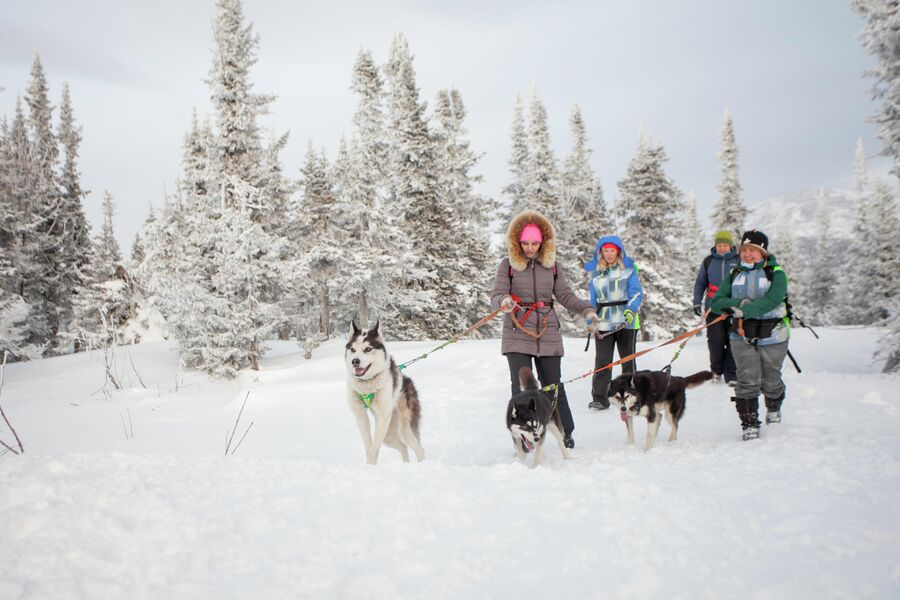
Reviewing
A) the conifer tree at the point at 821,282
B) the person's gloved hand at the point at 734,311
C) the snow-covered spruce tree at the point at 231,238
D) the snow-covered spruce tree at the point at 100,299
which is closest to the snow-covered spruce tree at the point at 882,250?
the conifer tree at the point at 821,282

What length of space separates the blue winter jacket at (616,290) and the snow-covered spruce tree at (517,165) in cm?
2409

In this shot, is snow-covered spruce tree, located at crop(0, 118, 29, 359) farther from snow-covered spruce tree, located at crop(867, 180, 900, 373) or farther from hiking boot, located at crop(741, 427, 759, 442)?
snow-covered spruce tree, located at crop(867, 180, 900, 373)

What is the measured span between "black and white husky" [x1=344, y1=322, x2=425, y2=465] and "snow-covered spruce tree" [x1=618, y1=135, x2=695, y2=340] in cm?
2366

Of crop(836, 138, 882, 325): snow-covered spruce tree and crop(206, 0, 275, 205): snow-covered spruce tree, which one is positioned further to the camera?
crop(836, 138, 882, 325): snow-covered spruce tree

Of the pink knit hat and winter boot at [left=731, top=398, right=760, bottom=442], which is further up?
the pink knit hat

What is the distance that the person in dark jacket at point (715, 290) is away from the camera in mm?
8438

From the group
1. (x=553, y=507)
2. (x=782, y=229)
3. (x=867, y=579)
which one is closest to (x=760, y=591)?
(x=867, y=579)

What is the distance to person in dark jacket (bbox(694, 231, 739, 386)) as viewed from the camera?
27.7 feet

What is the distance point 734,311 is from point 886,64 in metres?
8.70

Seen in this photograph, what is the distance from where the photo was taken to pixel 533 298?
5742mm

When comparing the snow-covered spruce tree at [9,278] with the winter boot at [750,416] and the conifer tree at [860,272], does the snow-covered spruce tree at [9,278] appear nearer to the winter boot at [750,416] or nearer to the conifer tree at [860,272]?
the winter boot at [750,416]

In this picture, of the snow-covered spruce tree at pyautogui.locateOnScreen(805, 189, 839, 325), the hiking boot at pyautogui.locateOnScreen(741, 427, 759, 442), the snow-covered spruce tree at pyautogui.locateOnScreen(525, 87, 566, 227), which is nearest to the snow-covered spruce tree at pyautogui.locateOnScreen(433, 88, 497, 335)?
the snow-covered spruce tree at pyautogui.locateOnScreen(525, 87, 566, 227)

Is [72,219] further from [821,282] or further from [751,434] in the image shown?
[821,282]

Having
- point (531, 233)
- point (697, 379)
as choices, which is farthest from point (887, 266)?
point (531, 233)
